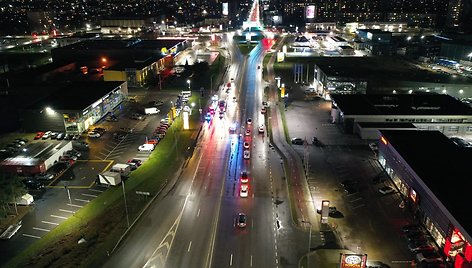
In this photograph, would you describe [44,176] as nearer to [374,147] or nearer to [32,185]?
[32,185]

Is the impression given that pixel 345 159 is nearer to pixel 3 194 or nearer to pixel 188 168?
pixel 188 168

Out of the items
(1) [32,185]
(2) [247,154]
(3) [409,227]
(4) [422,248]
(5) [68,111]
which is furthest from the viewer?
(5) [68,111]

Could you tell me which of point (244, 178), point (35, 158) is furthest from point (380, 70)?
point (35, 158)

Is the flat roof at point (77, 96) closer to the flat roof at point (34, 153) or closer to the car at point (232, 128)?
the flat roof at point (34, 153)

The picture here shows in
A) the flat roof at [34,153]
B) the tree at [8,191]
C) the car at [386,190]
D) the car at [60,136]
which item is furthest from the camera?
the car at [60,136]

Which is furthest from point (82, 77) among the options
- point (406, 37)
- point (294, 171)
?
point (406, 37)

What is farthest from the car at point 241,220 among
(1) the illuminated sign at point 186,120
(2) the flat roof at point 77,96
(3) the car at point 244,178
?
(2) the flat roof at point 77,96

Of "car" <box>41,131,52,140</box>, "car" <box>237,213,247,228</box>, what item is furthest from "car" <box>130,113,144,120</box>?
"car" <box>237,213,247,228</box>

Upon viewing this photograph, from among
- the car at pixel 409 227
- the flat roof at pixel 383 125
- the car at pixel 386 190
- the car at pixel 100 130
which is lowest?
the car at pixel 409 227
